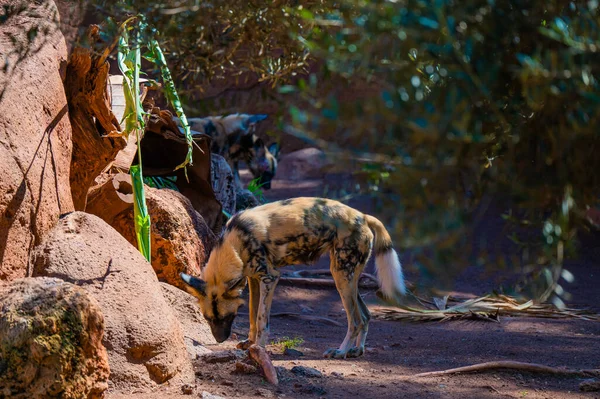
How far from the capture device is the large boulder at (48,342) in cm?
316

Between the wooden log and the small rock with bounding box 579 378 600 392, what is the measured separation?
10.8 feet

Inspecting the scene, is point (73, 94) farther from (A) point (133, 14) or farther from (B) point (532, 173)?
(B) point (532, 173)

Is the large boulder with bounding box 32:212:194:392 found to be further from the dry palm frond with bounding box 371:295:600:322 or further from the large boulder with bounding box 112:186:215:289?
the dry palm frond with bounding box 371:295:600:322

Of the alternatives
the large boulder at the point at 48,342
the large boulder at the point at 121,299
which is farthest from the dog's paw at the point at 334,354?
the large boulder at the point at 48,342

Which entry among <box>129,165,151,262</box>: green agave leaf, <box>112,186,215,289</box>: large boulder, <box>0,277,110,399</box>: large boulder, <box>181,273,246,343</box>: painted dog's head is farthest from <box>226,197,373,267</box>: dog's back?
<box>0,277,110,399</box>: large boulder

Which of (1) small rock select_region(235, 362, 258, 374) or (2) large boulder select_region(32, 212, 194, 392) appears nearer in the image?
(2) large boulder select_region(32, 212, 194, 392)

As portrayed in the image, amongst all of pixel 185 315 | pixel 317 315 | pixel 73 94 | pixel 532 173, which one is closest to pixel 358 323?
pixel 185 315

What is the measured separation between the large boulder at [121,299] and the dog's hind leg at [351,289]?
1.88 m

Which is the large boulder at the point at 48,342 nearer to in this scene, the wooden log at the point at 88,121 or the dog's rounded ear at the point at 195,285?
the wooden log at the point at 88,121

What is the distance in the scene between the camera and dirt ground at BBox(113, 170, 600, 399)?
438 centimetres

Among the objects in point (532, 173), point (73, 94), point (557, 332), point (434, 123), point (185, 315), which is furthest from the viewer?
point (557, 332)

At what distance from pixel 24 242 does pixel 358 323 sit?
9.16 feet

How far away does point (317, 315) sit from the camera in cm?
754

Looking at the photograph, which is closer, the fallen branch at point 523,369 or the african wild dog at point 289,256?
the fallen branch at point 523,369
